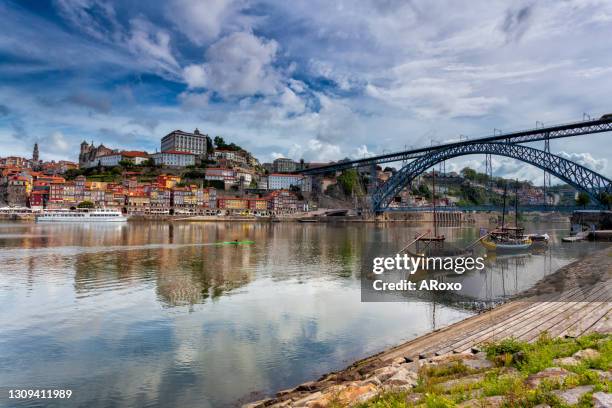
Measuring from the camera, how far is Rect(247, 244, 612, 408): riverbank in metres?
6.42

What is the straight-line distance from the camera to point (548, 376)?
5.26 m

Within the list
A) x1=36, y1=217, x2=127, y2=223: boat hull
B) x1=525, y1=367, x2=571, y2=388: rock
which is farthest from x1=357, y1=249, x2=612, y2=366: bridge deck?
x1=36, y1=217, x2=127, y2=223: boat hull

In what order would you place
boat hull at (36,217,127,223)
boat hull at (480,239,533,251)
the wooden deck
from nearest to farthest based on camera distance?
the wooden deck
boat hull at (480,239,533,251)
boat hull at (36,217,127,223)

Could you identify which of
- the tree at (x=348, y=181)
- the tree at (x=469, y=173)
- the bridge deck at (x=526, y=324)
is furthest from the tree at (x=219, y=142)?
the bridge deck at (x=526, y=324)

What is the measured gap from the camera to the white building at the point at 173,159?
111125 millimetres

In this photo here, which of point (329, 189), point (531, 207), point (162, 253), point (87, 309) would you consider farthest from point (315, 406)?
point (329, 189)

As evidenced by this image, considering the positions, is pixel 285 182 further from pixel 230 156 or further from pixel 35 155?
pixel 35 155

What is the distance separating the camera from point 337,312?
1384 centimetres

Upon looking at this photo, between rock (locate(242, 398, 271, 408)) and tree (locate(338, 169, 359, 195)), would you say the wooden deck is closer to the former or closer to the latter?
rock (locate(242, 398, 271, 408))

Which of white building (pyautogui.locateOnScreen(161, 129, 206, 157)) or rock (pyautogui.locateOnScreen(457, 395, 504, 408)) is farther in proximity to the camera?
white building (pyautogui.locateOnScreen(161, 129, 206, 157))

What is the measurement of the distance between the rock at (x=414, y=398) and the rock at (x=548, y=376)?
1.25 meters

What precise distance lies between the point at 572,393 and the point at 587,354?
1768 millimetres

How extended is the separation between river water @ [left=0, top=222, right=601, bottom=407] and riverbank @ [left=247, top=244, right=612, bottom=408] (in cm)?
88

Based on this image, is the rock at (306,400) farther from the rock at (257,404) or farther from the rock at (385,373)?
the rock at (385,373)
